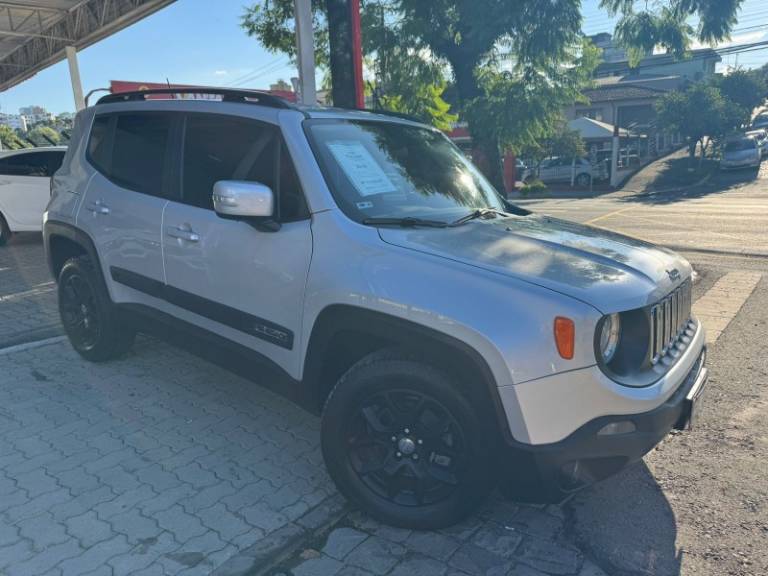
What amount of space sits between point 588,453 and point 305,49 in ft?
21.8

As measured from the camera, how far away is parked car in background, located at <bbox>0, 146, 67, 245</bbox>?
10477mm

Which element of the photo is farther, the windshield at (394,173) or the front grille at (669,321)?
the windshield at (394,173)

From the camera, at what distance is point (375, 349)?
293cm

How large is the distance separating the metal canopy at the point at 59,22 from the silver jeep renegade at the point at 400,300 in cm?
1154

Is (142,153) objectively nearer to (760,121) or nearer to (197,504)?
(197,504)

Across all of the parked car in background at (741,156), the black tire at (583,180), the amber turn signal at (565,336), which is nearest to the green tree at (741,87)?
the parked car in background at (741,156)

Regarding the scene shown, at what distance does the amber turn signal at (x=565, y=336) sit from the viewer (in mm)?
2248

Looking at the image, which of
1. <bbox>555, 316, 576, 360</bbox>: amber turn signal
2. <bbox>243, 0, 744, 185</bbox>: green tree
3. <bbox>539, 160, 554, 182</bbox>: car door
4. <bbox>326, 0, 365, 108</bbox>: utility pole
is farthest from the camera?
<bbox>539, 160, 554, 182</bbox>: car door

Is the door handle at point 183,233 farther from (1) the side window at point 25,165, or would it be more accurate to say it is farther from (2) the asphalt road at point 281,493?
(1) the side window at point 25,165

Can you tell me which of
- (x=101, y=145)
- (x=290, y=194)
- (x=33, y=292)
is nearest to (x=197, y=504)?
(x=290, y=194)

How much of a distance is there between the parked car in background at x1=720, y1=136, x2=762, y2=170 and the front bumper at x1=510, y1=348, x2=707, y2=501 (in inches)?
1281

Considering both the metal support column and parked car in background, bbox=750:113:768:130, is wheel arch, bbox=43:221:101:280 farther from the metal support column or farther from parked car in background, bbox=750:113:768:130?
parked car in background, bbox=750:113:768:130

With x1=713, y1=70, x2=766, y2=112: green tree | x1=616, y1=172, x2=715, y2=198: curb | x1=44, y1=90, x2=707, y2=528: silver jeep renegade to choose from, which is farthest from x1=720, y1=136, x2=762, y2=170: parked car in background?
x1=44, y1=90, x2=707, y2=528: silver jeep renegade

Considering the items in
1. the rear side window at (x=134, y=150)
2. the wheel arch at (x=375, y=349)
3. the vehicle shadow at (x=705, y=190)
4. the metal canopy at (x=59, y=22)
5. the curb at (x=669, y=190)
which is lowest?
the curb at (x=669, y=190)
